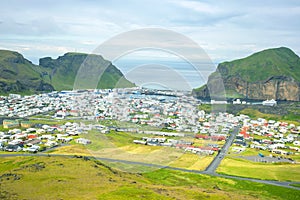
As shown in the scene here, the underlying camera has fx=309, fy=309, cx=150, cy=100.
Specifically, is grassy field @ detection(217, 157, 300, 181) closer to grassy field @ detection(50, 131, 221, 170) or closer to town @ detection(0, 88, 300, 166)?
grassy field @ detection(50, 131, 221, 170)

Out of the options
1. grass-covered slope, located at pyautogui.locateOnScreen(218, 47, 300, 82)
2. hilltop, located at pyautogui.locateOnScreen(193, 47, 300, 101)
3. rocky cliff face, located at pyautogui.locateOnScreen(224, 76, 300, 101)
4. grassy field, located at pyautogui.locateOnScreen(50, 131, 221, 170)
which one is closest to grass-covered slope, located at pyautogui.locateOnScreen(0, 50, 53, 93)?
hilltop, located at pyautogui.locateOnScreen(193, 47, 300, 101)

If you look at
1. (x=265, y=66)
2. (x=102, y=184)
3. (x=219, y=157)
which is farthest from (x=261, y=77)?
(x=102, y=184)

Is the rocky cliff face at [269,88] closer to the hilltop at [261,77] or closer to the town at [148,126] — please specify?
the hilltop at [261,77]

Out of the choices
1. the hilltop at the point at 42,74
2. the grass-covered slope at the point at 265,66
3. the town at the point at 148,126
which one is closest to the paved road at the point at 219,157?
the town at the point at 148,126

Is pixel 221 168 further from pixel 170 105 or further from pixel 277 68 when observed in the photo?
pixel 277 68

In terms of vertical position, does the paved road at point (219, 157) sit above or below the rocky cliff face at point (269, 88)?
below
